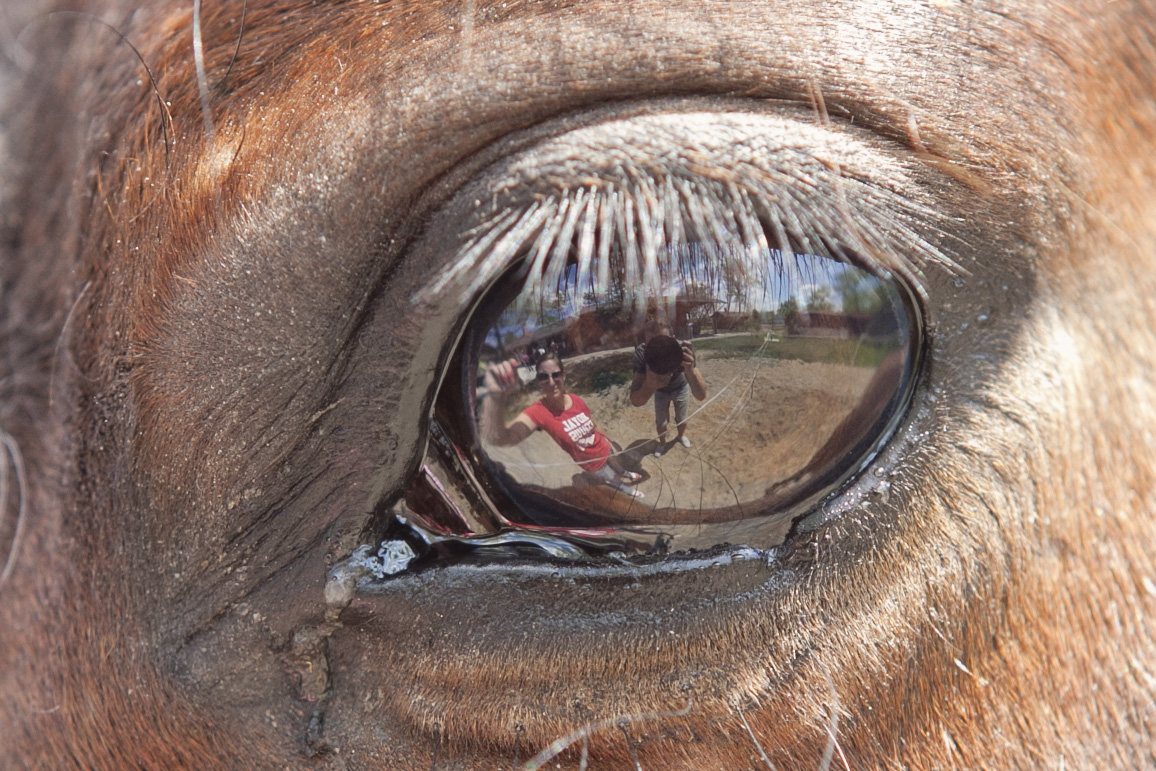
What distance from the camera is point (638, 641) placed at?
1132 millimetres

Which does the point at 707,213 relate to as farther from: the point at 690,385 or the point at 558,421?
the point at 558,421

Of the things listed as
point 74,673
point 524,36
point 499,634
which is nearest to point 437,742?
point 499,634

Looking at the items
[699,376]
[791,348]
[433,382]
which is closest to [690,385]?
Answer: [699,376]

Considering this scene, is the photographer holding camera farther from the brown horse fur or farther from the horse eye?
the brown horse fur

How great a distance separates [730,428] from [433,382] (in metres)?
0.41

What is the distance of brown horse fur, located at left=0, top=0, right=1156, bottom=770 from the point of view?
103cm

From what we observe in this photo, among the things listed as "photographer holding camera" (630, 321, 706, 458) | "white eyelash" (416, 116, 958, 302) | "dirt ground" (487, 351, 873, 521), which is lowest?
"dirt ground" (487, 351, 873, 521)

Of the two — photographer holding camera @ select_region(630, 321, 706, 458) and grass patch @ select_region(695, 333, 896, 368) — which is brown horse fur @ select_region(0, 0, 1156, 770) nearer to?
grass patch @ select_region(695, 333, 896, 368)

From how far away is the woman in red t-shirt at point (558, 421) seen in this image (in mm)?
1081

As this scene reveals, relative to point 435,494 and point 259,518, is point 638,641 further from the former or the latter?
point 259,518

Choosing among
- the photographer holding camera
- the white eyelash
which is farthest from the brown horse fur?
the photographer holding camera

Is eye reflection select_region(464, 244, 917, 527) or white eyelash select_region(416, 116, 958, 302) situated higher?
white eyelash select_region(416, 116, 958, 302)

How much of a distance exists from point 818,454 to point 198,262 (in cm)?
84

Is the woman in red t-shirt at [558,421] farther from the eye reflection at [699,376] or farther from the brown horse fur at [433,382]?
the brown horse fur at [433,382]
